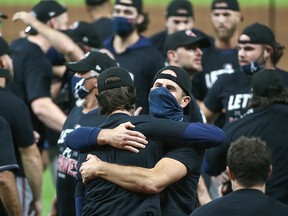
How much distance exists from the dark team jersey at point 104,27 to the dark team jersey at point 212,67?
51.9 inches

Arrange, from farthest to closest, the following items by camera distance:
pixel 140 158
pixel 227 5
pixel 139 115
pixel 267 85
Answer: pixel 227 5 < pixel 267 85 < pixel 139 115 < pixel 140 158

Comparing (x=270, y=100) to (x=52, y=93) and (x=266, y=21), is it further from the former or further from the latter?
(x=266, y=21)

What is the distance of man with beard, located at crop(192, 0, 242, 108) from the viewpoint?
9633 millimetres

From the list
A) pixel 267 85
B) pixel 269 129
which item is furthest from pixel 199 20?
pixel 269 129

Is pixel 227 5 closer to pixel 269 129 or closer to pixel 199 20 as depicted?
pixel 269 129

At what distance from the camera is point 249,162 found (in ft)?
17.6

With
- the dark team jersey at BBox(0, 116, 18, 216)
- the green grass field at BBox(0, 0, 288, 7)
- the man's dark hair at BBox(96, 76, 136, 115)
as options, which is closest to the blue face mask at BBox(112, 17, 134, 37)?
the dark team jersey at BBox(0, 116, 18, 216)

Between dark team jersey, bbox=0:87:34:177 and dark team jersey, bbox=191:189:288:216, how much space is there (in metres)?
2.37

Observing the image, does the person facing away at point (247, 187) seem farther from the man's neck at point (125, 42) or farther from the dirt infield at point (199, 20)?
the dirt infield at point (199, 20)

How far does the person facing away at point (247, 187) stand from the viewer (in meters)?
5.13

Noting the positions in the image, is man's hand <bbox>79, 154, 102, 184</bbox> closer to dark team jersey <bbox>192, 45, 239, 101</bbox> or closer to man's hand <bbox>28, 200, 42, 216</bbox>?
man's hand <bbox>28, 200, 42, 216</bbox>

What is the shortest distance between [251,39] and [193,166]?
360 centimetres

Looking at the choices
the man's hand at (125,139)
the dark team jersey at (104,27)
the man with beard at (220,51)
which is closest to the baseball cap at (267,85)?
the man with beard at (220,51)

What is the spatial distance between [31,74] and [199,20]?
882 centimetres
